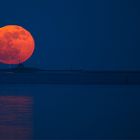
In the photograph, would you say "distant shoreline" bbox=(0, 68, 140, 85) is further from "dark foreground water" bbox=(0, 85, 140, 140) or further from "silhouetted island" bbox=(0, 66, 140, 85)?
"dark foreground water" bbox=(0, 85, 140, 140)

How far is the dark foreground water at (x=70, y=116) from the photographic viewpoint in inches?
116

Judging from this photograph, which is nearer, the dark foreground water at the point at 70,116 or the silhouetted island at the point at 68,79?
the dark foreground water at the point at 70,116

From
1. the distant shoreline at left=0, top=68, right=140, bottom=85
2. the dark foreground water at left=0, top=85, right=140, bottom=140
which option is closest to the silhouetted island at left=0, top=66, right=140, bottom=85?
the distant shoreline at left=0, top=68, right=140, bottom=85

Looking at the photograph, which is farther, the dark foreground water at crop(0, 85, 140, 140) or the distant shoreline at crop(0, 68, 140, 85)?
the distant shoreline at crop(0, 68, 140, 85)

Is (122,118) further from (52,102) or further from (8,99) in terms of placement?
(8,99)

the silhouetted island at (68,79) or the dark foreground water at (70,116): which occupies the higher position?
the dark foreground water at (70,116)

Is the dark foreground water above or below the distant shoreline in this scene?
above

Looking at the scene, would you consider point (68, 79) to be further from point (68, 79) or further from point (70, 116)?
point (70, 116)

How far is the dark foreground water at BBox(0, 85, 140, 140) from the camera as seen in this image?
9.64 ft

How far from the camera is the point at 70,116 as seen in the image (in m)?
3.82

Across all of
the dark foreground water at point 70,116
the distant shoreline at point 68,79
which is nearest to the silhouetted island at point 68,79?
the distant shoreline at point 68,79

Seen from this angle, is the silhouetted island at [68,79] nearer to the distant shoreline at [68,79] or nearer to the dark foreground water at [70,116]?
the distant shoreline at [68,79]

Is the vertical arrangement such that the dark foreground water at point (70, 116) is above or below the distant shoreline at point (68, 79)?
above

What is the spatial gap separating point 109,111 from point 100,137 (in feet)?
4.35
